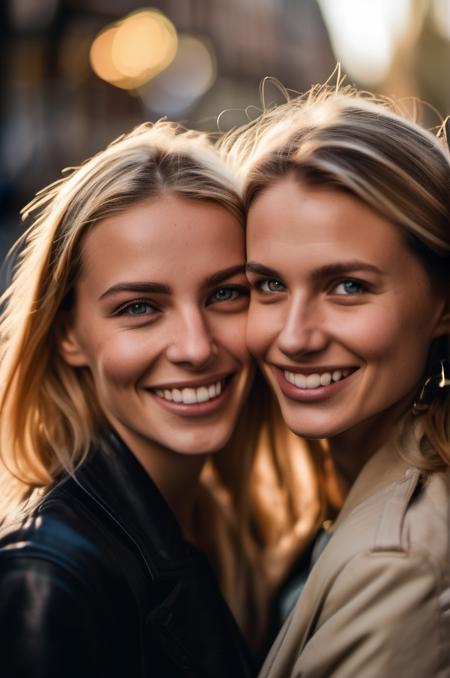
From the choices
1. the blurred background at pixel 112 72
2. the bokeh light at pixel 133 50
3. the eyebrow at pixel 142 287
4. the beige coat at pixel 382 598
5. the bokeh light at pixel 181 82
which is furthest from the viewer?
the bokeh light at pixel 181 82

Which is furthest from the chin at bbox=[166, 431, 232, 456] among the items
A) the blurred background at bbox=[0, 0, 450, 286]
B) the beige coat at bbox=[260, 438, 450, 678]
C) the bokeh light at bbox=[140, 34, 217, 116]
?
the bokeh light at bbox=[140, 34, 217, 116]

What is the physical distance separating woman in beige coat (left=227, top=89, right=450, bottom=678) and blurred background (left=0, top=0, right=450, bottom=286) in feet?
9.77

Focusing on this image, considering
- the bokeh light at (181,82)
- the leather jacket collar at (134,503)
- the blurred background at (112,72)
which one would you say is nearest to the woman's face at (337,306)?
the leather jacket collar at (134,503)

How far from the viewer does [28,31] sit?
1062 cm

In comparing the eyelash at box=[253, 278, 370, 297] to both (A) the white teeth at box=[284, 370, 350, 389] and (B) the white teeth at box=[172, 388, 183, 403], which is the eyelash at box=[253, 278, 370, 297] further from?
(B) the white teeth at box=[172, 388, 183, 403]

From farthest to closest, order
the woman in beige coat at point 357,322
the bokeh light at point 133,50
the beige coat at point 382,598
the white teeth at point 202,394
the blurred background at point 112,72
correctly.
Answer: the bokeh light at point 133,50 → the blurred background at point 112,72 → the white teeth at point 202,394 → the woman in beige coat at point 357,322 → the beige coat at point 382,598

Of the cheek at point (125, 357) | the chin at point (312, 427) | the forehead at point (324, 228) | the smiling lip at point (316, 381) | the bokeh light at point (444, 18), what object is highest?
the bokeh light at point (444, 18)

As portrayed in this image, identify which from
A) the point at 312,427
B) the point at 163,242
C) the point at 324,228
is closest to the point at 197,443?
the point at 312,427

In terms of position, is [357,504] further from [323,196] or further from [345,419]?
[323,196]

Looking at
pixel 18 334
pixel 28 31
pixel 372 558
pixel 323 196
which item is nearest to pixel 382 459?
pixel 372 558

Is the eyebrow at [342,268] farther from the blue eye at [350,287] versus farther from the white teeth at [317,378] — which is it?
the white teeth at [317,378]

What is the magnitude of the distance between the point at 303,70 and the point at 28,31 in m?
11.9

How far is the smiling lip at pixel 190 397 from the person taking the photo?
7.28ft

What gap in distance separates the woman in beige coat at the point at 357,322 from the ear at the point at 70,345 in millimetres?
535
